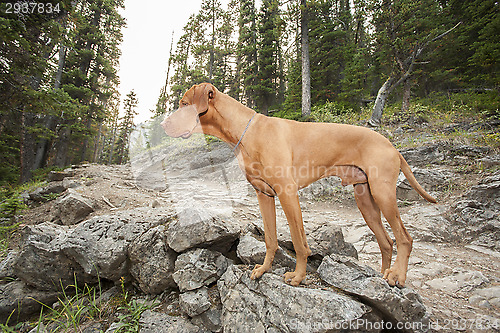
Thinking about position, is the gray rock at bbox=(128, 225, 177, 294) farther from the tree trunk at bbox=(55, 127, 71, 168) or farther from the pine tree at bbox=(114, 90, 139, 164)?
the pine tree at bbox=(114, 90, 139, 164)

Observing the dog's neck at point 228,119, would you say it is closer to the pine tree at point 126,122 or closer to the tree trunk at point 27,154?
the tree trunk at point 27,154

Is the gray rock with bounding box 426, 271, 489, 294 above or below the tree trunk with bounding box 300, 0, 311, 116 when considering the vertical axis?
below

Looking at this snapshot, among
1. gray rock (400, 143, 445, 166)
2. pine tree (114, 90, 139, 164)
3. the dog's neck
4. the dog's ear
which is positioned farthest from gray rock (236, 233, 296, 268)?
pine tree (114, 90, 139, 164)

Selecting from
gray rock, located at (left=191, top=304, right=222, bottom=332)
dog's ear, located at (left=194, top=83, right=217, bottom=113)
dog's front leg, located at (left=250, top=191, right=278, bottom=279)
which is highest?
dog's ear, located at (left=194, top=83, right=217, bottom=113)

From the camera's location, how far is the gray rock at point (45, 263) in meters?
2.85

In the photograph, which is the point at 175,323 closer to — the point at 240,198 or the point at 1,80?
the point at 240,198

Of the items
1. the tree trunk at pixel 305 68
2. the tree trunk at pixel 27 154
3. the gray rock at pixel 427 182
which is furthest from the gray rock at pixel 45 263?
the tree trunk at pixel 305 68

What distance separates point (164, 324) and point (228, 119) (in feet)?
7.71

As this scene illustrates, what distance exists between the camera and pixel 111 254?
2838 mm

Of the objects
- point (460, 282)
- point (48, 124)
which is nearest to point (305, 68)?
point (460, 282)

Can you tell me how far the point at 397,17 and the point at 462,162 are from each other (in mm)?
8594

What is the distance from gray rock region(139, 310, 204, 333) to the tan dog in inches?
36.2

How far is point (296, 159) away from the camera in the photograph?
209 cm

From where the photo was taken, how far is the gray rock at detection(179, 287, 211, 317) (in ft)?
7.57
